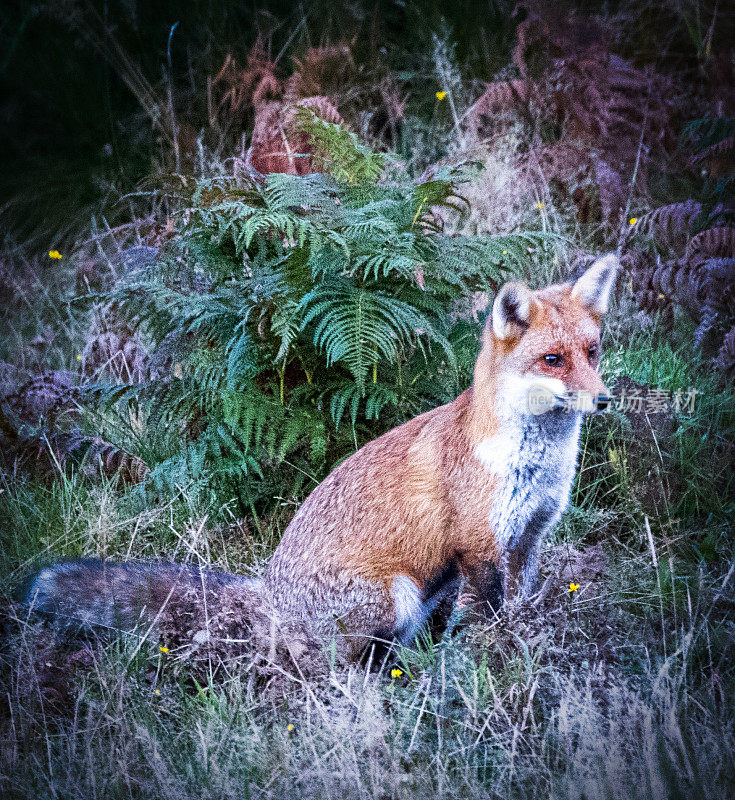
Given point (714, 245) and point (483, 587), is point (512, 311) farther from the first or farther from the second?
point (714, 245)

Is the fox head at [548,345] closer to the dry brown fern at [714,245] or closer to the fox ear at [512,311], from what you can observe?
the fox ear at [512,311]

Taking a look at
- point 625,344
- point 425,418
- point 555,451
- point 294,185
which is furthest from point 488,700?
point 625,344

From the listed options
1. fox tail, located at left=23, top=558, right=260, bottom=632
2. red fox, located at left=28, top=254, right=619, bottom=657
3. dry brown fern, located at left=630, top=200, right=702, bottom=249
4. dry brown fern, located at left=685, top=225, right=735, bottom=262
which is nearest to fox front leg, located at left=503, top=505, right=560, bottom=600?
red fox, located at left=28, top=254, right=619, bottom=657

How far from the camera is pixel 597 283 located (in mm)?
3590

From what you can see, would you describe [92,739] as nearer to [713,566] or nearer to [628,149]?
[713,566]

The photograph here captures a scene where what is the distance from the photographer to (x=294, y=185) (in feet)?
14.1

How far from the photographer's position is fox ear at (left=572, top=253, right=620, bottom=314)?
11.6 ft

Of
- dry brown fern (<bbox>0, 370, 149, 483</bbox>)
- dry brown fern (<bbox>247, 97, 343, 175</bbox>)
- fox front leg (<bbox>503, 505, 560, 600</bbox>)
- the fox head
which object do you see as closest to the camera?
the fox head

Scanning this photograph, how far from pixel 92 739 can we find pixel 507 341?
8.30 ft

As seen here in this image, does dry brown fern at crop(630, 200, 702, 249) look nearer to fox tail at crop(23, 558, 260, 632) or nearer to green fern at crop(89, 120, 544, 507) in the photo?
green fern at crop(89, 120, 544, 507)

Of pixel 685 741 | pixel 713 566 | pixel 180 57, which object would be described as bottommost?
pixel 713 566

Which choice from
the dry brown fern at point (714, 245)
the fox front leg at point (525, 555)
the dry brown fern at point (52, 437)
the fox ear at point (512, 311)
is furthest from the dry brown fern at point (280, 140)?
the fox front leg at point (525, 555)

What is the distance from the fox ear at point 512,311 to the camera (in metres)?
3.40

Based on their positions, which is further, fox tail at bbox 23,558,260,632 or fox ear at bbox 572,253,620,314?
fox tail at bbox 23,558,260,632
